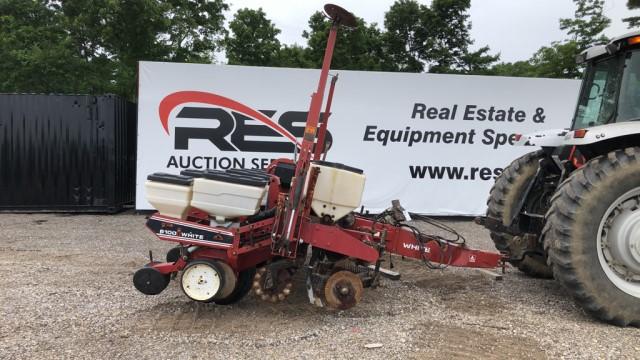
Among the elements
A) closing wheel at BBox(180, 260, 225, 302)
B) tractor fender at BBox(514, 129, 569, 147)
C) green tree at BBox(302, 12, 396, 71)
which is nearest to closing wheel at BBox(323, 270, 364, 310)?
closing wheel at BBox(180, 260, 225, 302)

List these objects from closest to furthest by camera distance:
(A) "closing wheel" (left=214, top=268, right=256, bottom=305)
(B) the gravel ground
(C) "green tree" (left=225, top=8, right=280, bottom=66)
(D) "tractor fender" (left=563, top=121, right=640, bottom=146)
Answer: (B) the gravel ground → (D) "tractor fender" (left=563, top=121, right=640, bottom=146) → (A) "closing wheel" (left=214, top=268, right=256, bottom=305) → (C) "green tree" (left=225, top=8, right=280, bottom=66)

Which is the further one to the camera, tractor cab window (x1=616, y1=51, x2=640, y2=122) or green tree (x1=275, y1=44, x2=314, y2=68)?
green tree (x1=275, y1=44, x2=314, y2=68)

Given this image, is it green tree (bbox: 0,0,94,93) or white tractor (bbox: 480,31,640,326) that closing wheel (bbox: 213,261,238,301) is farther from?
green tree (bbox: 0,0,94,93)

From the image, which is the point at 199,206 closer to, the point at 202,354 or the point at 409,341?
the point at 202,354

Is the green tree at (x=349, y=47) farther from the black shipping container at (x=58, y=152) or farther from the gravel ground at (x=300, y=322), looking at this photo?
the gravel ground at (x=300, y=322)

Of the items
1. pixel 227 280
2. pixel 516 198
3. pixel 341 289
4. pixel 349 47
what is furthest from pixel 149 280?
pixel 349 47

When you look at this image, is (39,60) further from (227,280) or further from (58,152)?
(227,280)

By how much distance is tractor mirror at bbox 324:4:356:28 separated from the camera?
10.7ft

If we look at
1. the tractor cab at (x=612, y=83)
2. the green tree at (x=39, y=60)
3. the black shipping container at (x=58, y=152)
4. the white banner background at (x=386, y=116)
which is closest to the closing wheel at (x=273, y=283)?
the tractor cab at (x=612, y=83)

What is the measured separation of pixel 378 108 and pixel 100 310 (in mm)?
5706

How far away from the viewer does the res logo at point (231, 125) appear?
25.5 ft

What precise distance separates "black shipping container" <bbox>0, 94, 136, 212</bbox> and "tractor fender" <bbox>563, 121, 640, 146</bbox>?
7.04 metres

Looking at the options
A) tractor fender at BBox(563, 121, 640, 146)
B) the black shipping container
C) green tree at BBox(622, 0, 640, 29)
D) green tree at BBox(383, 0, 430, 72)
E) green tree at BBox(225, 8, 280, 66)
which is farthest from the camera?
green tree at BBox(383, 0, 430, 72)

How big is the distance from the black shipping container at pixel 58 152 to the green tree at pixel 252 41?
1378 centimetres
